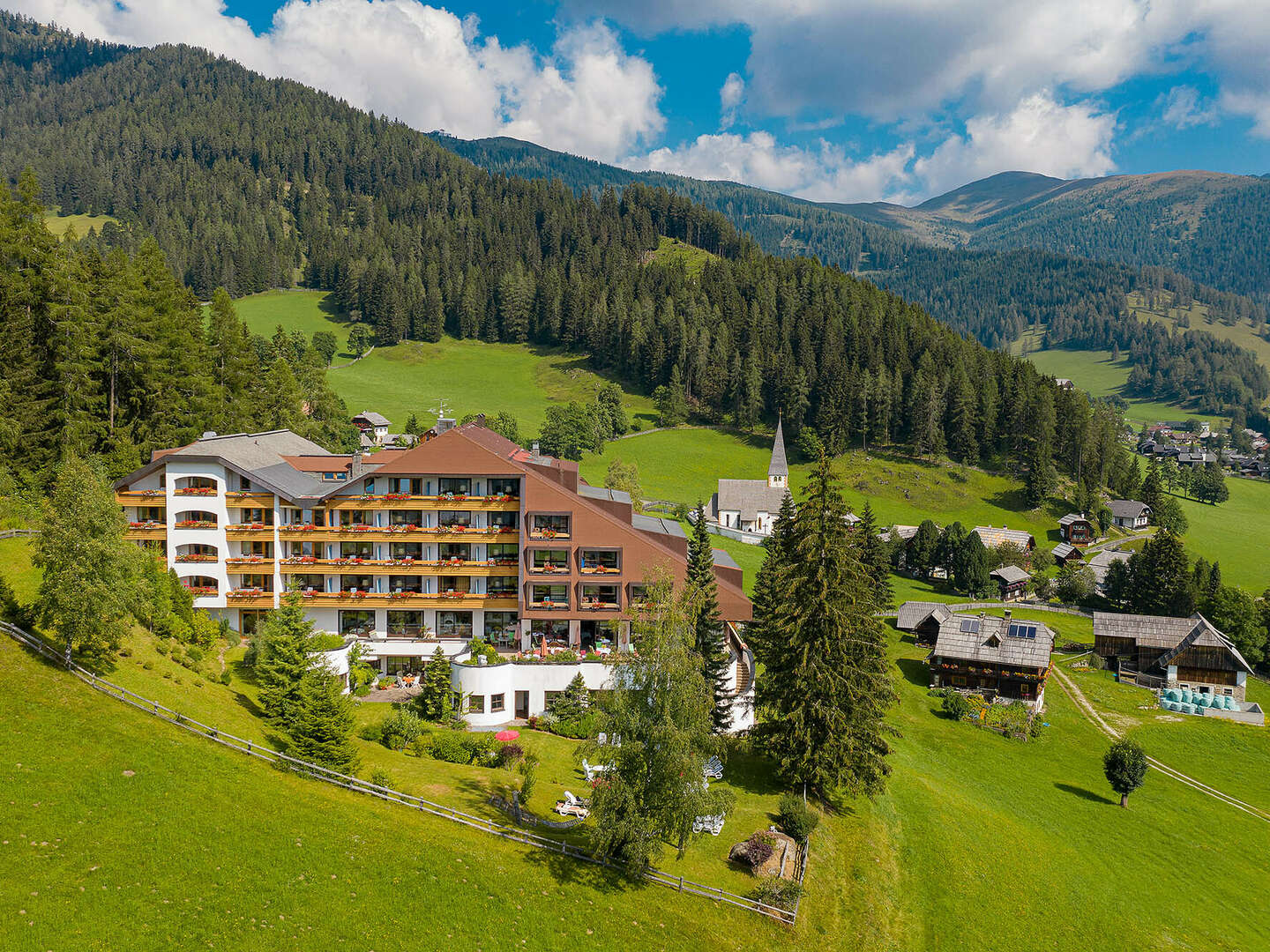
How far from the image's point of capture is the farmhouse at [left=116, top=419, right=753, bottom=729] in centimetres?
5306

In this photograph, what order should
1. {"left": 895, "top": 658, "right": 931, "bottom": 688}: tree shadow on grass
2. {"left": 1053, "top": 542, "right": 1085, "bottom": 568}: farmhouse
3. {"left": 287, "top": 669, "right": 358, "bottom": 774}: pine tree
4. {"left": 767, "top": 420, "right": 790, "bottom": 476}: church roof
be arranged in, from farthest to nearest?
{"left": 767, "top": 420, "right": 790, "bottom": 476}: church roof, {"left": 1053, "top": 542, "right": 1085, "bottom": 568}: farmhouse, {"left": 895, "top": 658, "right": 931, "bottom": 688}: tree shadow on grass, {"left": 287, "top": 669, "right": 358, "bottom": 774}: pine tree

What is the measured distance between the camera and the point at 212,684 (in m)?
41.5

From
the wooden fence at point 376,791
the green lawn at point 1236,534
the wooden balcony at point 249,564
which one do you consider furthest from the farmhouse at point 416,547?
the green lawn at point 1236,534

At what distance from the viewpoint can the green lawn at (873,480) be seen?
131250 millimetres

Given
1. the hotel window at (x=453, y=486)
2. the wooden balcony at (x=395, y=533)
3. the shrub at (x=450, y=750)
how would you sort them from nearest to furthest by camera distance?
the shrub at (x=450, y=750)
the wooden balcony at (x=395, y=533)
the hotel window at (x=453, y=486)

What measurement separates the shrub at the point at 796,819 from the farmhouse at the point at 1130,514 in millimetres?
126614

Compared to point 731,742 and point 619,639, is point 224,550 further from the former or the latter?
point 731,742

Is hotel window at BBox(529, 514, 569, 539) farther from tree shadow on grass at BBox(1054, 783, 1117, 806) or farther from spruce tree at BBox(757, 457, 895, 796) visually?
tree shadow on grass at BBox(1054, 783, 1117, 806)

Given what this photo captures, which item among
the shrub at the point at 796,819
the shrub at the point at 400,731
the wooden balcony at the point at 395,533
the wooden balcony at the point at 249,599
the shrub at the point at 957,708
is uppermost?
the wooden balcony at the point at 395,533

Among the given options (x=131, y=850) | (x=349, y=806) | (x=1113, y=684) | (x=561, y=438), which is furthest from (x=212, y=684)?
(x=561, y=438)

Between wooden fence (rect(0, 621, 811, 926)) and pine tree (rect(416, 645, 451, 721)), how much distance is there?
41.7ft

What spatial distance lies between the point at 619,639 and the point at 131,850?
27875mm

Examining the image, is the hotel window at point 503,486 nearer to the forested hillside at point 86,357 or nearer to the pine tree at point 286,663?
the pine tree at point 286,663

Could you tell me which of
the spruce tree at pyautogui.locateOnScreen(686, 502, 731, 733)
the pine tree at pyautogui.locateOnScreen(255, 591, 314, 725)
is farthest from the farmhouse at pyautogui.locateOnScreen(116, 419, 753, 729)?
the pine tree at pyautogui.locateOnScreen(255, 591, 314, 725)
